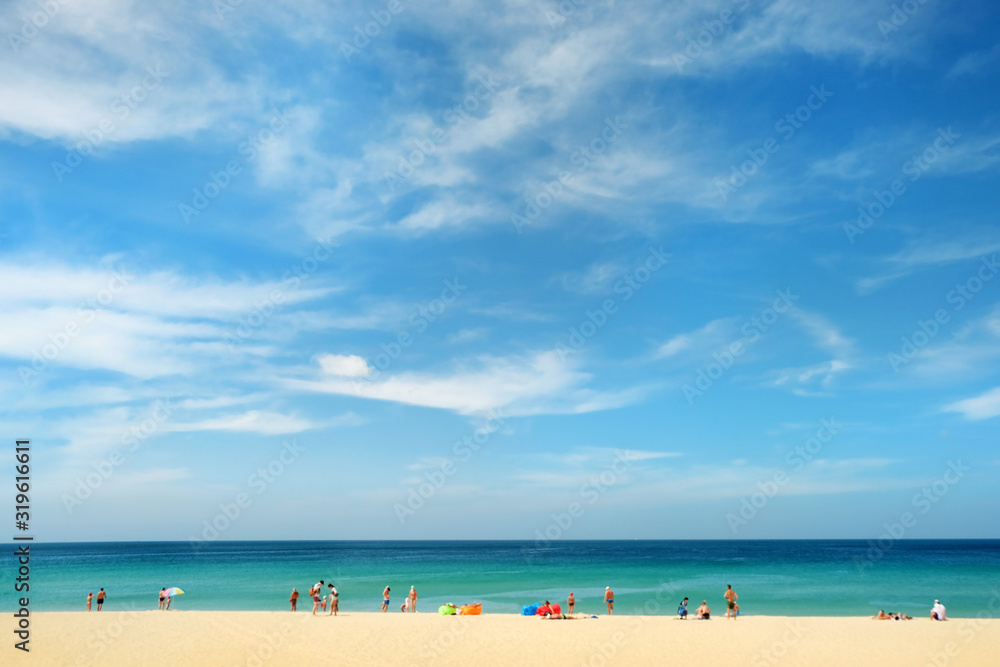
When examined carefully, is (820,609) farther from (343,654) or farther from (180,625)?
(180,625)

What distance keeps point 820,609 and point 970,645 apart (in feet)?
40.4

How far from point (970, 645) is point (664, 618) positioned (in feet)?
36.4

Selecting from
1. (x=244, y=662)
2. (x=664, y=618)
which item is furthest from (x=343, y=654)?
(x=664, y=618)

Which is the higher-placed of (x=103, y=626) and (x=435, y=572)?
(x=103, y=626)

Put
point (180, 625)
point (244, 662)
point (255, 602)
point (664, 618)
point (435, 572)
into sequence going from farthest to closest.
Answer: point (435, 572) < point (255, 602) < point (664, 618) < point (180, 625) < point (244, 662)

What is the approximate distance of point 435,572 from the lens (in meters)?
62.8

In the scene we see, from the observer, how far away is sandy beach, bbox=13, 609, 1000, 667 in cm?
1888

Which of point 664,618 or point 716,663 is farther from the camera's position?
point 664,618

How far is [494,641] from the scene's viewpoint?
21328mm

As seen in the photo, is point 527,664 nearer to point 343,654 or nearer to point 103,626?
point 343,654

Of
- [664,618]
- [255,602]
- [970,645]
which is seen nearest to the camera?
[970,645]

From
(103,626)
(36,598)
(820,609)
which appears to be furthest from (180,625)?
(820,609)

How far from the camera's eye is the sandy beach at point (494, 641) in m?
18.9

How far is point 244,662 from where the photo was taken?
18.2m
